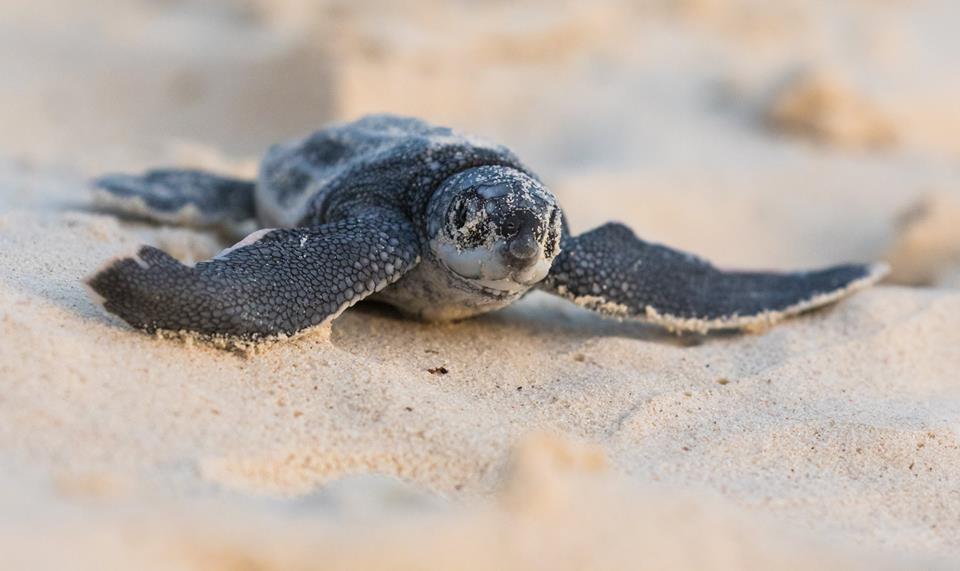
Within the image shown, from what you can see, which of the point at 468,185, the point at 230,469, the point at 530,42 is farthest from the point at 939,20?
the point at 230,469

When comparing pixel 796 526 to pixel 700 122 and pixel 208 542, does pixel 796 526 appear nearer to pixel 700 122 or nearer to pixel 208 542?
pixel 208 542

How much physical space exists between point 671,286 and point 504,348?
1.98 ft

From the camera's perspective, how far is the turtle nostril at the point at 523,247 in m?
2.57

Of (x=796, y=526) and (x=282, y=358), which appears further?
(x=282, y=358)

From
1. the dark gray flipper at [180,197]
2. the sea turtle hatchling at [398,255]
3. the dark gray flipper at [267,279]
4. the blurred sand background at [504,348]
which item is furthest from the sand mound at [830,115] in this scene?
the dark gray flipper at [267,279]

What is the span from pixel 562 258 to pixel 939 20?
224 inches

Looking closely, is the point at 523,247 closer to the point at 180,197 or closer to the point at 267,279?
the point at 267,279

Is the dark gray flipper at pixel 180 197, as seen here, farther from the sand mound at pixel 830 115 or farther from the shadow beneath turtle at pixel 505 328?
the sand mound at pixel 830 115

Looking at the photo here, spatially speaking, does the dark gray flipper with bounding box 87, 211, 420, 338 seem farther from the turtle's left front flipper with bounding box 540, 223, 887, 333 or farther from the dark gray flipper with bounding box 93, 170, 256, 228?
A: the dark gray flipper with bounding box 93, 170, 256, 228

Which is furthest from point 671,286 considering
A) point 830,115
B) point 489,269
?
point 830,115

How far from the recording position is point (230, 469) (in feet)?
6.26

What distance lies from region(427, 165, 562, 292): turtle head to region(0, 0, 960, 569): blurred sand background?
29 centimetres

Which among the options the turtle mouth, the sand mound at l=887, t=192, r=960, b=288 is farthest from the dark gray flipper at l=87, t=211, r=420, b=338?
the sand mound at l=887, t=192, r=960, b=288

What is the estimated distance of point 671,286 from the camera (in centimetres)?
317
